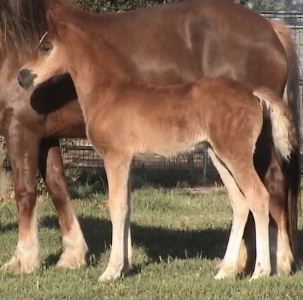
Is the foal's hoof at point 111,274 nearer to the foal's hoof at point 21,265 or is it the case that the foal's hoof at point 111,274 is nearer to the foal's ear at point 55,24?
the foal's hoof at point 21,265

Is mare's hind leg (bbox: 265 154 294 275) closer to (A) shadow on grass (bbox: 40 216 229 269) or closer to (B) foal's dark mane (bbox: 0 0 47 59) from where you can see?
(A) shadow on grass (bbox: 40 216 229 269)

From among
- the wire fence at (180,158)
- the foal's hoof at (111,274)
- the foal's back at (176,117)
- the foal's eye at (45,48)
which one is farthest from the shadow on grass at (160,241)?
the wire fence at (180,158)

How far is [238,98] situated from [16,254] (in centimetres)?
196

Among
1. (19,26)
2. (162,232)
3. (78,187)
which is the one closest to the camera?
(19,26)

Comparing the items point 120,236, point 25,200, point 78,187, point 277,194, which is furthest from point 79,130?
point 78,187

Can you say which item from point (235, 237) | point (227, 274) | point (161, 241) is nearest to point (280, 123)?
point (235, 237)

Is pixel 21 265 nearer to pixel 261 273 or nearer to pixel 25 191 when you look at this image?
pixel 25 191

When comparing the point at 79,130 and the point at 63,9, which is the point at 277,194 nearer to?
the point at 79,130

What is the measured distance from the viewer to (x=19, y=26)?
5945mm

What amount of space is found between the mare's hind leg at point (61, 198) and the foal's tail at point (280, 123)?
1.70m

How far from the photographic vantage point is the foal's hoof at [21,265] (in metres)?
6.00

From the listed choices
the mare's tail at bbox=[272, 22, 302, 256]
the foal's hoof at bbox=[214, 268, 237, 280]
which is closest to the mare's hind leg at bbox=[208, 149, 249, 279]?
the foal's hoof at bbox=[214, 268, 237, 280]

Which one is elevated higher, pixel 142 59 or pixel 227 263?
pixel 142 59

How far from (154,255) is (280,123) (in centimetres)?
178
